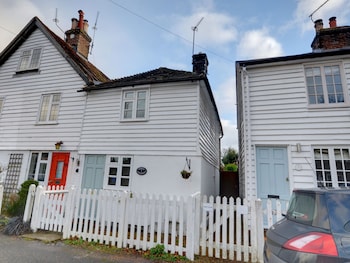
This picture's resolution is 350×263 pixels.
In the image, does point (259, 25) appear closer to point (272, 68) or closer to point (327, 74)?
point (272, 68)

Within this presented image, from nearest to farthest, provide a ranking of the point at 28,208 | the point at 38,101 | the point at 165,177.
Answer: the point at 28,208
the point at 165,177
the point at 38,101

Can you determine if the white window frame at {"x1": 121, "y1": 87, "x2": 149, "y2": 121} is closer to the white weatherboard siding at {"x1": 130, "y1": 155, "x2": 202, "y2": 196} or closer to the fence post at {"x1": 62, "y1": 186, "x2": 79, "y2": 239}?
the white weatherboard siding at {"x1": 130, "y1": 155, "x2": 202, "y2": 196}

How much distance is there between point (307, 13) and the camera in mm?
Result: 8703

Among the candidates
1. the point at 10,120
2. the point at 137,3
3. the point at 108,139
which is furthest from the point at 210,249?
the point at 10,120

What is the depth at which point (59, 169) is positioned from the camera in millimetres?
9203

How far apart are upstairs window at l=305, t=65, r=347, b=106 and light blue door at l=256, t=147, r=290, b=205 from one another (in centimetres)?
213

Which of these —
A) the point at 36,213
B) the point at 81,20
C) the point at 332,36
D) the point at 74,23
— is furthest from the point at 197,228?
the point at 74,23

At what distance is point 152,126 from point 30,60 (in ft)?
28.8

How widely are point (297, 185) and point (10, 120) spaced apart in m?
13.8

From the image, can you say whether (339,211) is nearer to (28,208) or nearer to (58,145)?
(28,208)

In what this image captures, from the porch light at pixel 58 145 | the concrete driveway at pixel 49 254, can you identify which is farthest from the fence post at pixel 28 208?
the porch light at pixel 58 145

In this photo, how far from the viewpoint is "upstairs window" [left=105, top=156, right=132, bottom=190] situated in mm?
7963

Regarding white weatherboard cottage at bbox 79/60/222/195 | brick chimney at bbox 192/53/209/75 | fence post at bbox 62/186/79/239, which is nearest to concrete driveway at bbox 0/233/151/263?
fence post at bbox 62/186/79/239

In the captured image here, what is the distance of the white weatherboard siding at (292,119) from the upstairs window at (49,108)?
919cm
